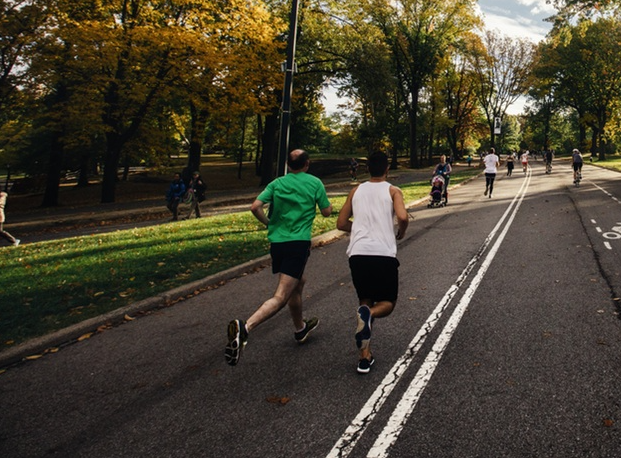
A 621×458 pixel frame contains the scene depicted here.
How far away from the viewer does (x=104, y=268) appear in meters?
8.28

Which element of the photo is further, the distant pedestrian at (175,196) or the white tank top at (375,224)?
the distant pedestrian at (175,196)

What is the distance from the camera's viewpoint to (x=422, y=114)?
45438mm

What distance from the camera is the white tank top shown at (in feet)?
12.9

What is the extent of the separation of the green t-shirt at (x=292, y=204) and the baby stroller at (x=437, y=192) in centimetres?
1287

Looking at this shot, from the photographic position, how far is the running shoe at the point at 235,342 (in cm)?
379

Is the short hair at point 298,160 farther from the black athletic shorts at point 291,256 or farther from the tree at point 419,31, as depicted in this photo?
the tree at point 419,31

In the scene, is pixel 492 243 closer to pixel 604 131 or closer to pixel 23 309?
pixel 23 309

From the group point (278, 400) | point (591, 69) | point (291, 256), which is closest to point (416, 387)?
point (278, 400)

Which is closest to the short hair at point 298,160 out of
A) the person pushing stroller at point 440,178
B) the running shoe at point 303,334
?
the running shoe at point 303,334

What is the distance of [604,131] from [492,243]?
52.1 m

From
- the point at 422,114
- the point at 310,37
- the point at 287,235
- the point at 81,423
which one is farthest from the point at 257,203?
the point at 422,114

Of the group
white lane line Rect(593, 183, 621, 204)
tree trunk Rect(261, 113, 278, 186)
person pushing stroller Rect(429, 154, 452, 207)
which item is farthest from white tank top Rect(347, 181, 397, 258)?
tree trunk Rect(261, 113, 278, 186)

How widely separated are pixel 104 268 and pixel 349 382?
20.3 feet

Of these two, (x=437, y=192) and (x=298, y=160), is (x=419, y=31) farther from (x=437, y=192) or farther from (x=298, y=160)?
(x=298, y=160)
